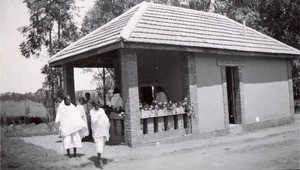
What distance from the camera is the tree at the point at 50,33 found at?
2239 centimetres

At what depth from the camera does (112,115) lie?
12.4m

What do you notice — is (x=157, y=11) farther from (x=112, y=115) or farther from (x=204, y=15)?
(x=112, y=115)

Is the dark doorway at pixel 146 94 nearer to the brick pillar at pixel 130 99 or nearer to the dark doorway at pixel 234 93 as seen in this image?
the dark doorway at pixel 234 93

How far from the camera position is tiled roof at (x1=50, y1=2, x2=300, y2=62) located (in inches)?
473

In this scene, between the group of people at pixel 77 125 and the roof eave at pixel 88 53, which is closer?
the group of people at pixel 77 125

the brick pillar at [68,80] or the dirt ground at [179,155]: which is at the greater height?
the brick pillar at [68,80]

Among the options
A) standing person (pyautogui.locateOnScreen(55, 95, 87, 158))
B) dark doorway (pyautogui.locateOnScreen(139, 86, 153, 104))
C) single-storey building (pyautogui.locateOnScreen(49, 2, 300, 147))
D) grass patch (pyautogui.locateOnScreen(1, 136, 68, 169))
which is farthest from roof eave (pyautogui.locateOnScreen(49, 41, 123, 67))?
dark doorway (pyautogui.locateOnScreen(139, 86, 153, 104))

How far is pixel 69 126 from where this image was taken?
1025 cm

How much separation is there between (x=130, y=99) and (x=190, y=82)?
9.27 ft

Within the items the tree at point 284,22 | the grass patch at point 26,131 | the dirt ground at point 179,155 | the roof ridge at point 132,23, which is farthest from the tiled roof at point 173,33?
the tree at point 284,22

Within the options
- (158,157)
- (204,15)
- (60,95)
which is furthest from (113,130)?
(60,95)

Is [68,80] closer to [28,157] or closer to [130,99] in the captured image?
[130,99]

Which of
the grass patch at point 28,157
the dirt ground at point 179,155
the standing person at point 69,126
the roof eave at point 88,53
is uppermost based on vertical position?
the roof eave at point 88,53

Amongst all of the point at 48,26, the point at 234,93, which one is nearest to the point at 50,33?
the point at 48,26
